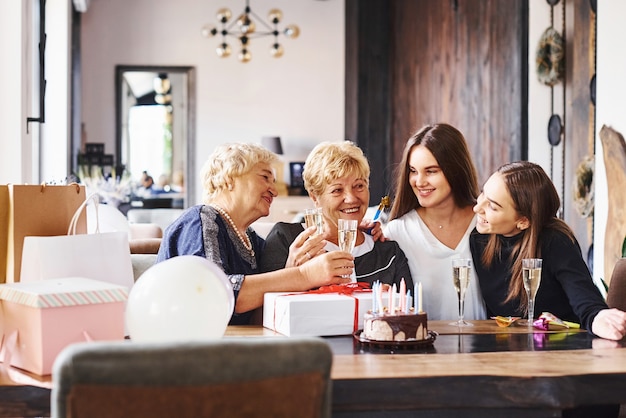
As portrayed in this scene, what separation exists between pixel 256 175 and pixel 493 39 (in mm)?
4737

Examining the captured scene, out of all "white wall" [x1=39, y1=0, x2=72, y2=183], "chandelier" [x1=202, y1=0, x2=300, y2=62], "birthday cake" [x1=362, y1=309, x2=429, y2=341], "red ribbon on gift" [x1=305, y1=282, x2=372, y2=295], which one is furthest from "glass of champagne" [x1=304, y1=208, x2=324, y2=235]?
"chandelier" [x1=202, y1=0, x2=300, y2=62]

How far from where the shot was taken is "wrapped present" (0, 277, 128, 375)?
156 centimetres

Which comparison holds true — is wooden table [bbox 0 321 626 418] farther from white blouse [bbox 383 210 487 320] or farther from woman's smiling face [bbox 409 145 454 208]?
woman's smiling face [bbox 409 145 454 208]

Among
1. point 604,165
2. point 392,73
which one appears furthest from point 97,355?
point 392,73

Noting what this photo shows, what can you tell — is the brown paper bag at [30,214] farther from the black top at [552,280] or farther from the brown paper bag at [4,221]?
the black top at [552,280]

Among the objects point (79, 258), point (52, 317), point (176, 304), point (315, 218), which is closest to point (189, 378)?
point (176, 304)

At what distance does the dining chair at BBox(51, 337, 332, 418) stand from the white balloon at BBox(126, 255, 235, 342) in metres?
0.37

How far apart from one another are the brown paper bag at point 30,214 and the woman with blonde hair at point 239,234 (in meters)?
0.36

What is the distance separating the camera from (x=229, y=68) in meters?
10.4

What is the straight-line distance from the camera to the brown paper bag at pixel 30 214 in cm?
188

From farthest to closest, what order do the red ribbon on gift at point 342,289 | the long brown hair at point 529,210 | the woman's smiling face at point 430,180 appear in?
1. the woman's smiling face at point 430,180
2. the long brown hair at point 529,210
3. the red ribbon on gift at point 342,289

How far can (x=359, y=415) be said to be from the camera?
210 centimetres

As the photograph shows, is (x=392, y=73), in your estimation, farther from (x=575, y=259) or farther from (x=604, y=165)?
(x=575, y=259)

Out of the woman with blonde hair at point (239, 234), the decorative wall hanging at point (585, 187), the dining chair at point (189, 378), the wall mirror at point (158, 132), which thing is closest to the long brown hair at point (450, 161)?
the woman with blonde hair at point (239, 234)
